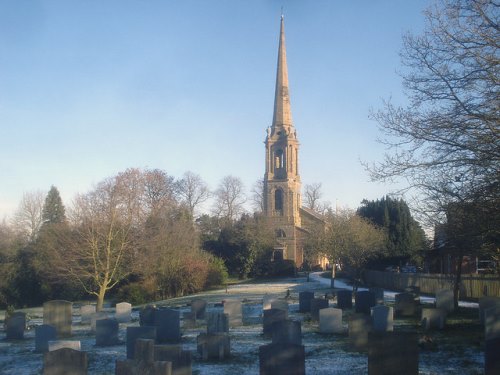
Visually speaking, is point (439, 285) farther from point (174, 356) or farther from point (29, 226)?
point (29, 226)

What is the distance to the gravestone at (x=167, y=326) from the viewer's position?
16.0 metres

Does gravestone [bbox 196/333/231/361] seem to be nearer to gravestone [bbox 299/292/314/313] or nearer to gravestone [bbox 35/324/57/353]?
gravestone [bbox 35/324/57/353]

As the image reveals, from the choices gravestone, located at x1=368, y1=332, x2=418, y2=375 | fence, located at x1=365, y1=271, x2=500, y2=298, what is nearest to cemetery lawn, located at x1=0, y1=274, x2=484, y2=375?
gravestone, located at x1=368, y1=332, x2=418, y2=375

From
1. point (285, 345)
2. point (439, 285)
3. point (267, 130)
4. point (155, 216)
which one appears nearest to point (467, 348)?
point (285, 345)

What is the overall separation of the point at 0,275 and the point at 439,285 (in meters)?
30.1

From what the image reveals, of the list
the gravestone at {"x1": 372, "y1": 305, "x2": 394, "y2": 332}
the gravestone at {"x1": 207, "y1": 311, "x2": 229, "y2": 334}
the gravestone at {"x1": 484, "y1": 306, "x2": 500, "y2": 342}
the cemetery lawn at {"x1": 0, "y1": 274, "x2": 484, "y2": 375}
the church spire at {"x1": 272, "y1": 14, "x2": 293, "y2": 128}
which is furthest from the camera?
the church spire at {"x1": 272, "y1": 14, "x2": 293, "y2": 128}

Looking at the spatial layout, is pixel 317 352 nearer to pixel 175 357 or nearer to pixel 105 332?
pixel 175 357

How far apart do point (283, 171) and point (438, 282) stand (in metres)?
38.3

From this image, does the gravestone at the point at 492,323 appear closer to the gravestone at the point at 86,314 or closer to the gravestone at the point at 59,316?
the gravestone at the point at 59,316

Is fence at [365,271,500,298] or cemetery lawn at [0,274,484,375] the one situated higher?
fence at [365,271,500,298]

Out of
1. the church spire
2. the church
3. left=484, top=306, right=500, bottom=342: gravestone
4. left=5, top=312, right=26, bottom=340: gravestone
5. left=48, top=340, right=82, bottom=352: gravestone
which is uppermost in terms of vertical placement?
the church spire

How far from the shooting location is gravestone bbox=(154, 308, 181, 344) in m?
16.0

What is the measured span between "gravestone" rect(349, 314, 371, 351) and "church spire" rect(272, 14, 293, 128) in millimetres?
53804

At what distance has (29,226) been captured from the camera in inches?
2466
